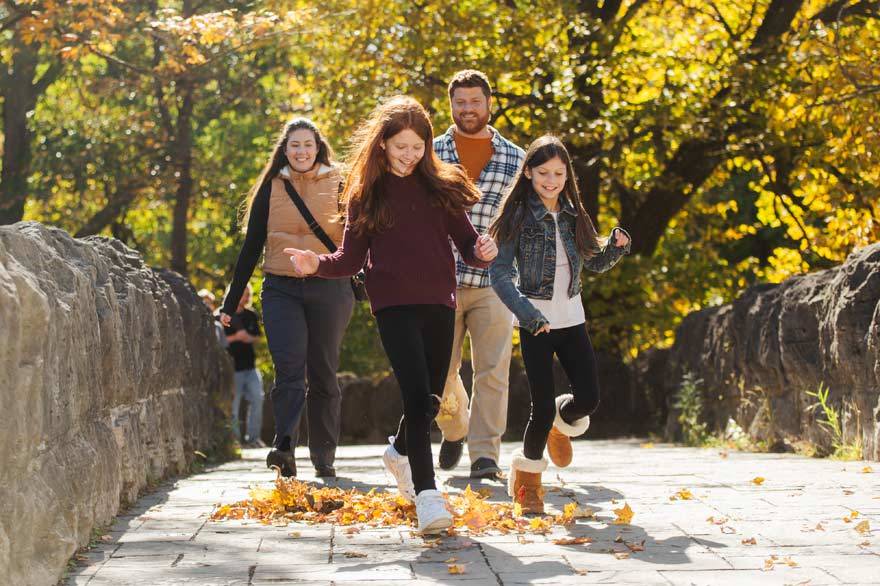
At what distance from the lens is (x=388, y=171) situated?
615 centimetres

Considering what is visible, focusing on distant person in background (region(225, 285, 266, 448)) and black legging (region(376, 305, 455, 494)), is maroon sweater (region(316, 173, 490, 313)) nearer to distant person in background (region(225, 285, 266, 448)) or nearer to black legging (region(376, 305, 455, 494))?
black legging (region(376, 305, 455, 494))

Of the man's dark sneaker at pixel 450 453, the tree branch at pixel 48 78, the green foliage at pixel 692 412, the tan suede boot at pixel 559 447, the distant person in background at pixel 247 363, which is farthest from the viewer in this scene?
the tree branch at pixel 48 78

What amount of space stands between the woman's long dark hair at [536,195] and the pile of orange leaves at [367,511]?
1.22 meters

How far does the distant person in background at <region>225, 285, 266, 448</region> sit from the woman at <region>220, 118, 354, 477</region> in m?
7.07

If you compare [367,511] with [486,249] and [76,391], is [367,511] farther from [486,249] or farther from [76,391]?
[76,391]

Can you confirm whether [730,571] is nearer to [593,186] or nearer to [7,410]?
[7,410]

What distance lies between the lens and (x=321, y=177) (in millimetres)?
8609

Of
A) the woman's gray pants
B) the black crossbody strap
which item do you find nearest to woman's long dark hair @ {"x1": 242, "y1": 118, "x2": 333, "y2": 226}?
the black crossbody strap

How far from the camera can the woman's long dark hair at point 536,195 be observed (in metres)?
6.69

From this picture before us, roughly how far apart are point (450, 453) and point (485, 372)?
0.65 m

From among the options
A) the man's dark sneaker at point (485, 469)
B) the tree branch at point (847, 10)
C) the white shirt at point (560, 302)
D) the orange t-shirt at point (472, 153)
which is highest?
the tree branch at point (847, 10)

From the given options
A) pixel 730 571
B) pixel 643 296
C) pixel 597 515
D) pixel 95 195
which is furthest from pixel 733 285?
pixel 730 571

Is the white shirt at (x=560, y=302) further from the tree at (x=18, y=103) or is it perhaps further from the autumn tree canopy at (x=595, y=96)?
the tree at (x=18, y=103)

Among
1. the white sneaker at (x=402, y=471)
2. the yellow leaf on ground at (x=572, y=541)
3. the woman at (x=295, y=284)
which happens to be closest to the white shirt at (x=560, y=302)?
the white sneaker at (x=402, y=471)
